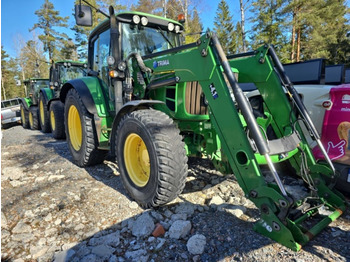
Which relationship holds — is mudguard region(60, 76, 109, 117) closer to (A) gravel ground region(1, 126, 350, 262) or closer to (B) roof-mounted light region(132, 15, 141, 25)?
(A) gravel ground region(1, 126, 350, 262)

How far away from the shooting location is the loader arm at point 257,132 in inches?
77.0

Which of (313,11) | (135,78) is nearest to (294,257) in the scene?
(135,78)

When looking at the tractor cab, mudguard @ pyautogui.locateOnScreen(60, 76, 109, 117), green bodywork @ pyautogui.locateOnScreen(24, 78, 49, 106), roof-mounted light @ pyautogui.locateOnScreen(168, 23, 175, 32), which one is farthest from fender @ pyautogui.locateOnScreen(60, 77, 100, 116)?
green bodywork @ pyautogui.locateOnScreen(24, 78, 49, 106)

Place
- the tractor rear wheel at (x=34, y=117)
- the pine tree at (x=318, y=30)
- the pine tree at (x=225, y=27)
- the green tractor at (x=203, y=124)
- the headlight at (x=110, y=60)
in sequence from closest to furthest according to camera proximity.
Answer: the green tractor at (x=203, y=124)
the headlight at (x=110, y=60)
the tractor rear wheel at (x=34, y=117)
the pine tree at (x=318, y=30)
the pine tree at (x=225, y=27)

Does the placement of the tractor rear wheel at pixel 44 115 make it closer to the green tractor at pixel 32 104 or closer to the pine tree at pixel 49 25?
the green tractor at pixel 32 104

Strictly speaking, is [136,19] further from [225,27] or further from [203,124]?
[225,27]

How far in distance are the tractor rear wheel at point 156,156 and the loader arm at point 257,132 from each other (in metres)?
0.50

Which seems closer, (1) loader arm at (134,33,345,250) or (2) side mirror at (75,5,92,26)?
(1) loader arm at (134,33,345,250)

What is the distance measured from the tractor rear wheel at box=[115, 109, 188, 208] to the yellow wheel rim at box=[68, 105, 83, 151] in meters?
1.98

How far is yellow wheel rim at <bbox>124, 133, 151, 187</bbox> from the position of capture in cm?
303

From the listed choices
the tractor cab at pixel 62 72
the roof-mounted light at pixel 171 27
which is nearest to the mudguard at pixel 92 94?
the roof-mounted light at pixel 171 27

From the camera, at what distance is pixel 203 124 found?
290 centimetres

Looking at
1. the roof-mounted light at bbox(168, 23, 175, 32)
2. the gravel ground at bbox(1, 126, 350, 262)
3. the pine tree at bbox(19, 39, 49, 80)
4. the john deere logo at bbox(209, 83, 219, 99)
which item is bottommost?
the gravel ground at bbox(1, 126, 350, 262)

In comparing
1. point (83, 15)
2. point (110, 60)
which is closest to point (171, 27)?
point (110, 60)
